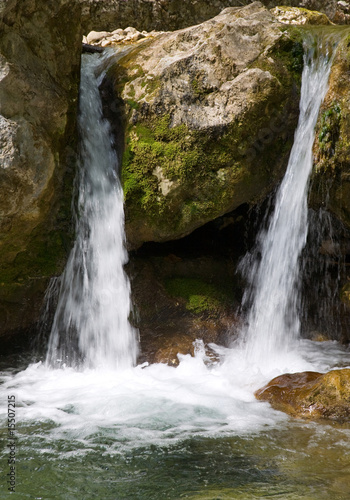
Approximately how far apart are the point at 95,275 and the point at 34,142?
6.30 ft

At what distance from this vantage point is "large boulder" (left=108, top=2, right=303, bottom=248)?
6027mm

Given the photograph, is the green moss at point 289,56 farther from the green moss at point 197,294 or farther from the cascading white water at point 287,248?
the green moss at point 197,294

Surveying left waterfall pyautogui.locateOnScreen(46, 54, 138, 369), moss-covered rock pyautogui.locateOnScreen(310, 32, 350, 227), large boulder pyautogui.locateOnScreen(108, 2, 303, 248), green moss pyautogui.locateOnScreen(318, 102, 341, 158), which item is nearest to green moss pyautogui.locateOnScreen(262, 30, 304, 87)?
large boulder pyautogui.locateOnScreen(108, 2, 303, 248)

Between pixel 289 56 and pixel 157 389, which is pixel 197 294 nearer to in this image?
pixel 157 389

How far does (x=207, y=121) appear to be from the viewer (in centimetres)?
603

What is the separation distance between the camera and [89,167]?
20.6 ft

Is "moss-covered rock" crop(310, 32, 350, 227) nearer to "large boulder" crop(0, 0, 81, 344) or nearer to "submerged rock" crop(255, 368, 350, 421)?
"submerged rock" crop(255, 368, 350, 421)

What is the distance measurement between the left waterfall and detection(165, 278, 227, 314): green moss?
2.65 feet

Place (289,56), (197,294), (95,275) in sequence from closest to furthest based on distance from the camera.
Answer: (289,56) < (95,275) < (197,294)

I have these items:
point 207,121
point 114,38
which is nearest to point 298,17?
point 114,38

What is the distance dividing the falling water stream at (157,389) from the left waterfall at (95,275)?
0.01 m

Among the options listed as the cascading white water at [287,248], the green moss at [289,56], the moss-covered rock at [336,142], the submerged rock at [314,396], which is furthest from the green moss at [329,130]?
the submerged rock at [314,396]

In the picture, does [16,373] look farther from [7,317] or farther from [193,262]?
[193,262]

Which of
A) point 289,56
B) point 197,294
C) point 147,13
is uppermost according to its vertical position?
point 147,13
